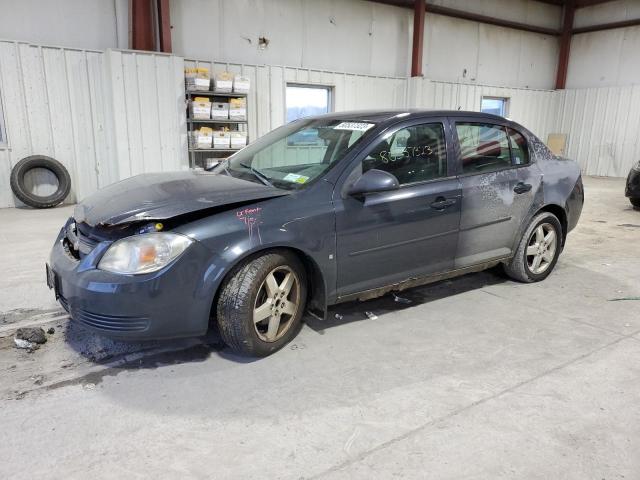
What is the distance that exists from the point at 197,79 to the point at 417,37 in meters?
5.78

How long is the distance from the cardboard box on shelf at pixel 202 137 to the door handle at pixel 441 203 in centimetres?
577

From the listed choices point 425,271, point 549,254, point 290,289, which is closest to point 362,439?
point 290,289

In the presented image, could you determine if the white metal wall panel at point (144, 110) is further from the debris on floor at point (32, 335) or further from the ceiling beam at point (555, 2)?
the ceiling beam at point (555, 2)

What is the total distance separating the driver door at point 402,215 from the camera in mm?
2902

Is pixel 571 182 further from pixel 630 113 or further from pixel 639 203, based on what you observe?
pixel 630 113

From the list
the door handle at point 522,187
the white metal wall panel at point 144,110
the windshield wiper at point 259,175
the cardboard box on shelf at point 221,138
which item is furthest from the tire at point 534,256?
the white metal wall panel at point 144,110

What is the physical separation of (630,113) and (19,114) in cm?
1471

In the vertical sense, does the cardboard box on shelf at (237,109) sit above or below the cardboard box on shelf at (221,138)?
above

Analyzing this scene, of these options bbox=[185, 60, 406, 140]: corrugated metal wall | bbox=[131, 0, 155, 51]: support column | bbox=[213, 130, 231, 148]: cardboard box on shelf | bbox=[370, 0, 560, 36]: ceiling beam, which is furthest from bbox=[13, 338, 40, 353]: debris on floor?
bbox=[370, 0, 560, 36]: ceiling beam

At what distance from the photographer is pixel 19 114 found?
748 centimetres

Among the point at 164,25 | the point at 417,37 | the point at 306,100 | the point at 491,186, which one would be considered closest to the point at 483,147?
the point at 491,186

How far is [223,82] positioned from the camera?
8180 mm

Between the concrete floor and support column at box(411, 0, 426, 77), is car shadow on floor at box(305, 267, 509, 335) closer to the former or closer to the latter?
the concrete floor

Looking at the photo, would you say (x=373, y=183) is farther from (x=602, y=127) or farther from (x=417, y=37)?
(x=602, y=127)
